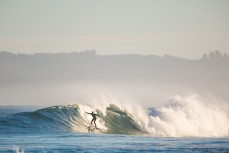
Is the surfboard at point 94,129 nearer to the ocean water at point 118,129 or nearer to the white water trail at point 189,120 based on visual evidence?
the ocean water at point 118,129

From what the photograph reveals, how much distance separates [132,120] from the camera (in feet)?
161

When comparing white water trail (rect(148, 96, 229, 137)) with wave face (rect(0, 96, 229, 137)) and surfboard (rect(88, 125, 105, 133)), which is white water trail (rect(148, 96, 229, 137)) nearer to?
wave face (rect(0, 96, 229, 137))

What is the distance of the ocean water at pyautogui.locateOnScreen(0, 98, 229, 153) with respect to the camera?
27.7 meters

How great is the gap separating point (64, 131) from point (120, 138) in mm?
6367

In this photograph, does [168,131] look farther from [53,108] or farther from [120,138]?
[120,138]

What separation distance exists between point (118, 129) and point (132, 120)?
18.1 ft

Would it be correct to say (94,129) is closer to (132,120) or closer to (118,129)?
(118,129)

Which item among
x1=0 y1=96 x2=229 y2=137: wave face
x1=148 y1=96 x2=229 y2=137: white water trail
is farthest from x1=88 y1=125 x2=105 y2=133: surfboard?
x1=148 y1=96 x2=229 y2=137: white water trail

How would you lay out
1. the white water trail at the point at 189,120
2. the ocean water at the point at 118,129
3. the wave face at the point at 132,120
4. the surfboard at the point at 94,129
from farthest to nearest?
the white water trail at the point at 189,120
the surfboard at the point at 94,129
the wave face at the point at 132,120
the ocean water at the point at 118,129

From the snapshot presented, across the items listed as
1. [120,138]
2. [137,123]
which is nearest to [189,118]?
[137,123]

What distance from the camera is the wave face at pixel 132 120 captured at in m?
39.8

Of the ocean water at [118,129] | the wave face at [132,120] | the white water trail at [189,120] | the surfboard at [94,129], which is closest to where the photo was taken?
the ocean water at [118,129]

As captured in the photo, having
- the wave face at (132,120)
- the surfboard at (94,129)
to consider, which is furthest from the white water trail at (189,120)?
the surfboard at (94,129)

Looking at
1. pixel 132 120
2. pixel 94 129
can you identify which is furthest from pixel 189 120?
pixel 94 129
